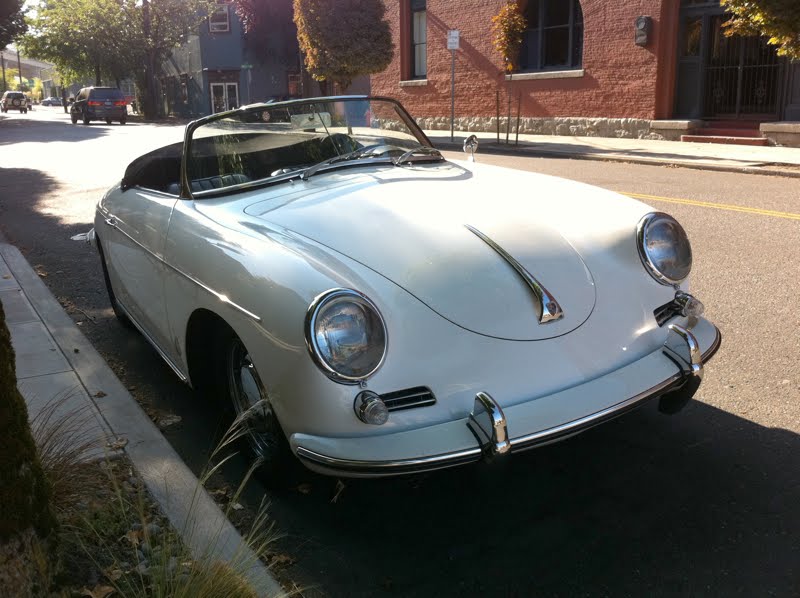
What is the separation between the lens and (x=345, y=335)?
8.23 feet

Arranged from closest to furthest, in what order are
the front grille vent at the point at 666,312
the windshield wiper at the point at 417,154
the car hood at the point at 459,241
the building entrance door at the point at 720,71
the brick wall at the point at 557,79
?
1. the car hood at the point at 459,241
2. the front grille vent at the point at 666,312
3. the windshield wiper at the point at 417,154
4. the building entrance door at the point at 720,71
5. the brick wall at the point at 557,79

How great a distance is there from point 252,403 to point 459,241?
1043 millimetres

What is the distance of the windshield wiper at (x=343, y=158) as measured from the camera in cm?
382

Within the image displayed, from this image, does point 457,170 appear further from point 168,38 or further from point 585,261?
point 168,38

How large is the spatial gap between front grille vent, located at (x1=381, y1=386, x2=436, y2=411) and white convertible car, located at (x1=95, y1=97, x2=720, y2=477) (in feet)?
0.03

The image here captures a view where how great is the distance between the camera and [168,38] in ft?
146

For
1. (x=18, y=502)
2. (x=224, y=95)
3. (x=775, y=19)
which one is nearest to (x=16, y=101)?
(x=224, y=95)

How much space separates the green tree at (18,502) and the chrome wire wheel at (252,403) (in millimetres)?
875

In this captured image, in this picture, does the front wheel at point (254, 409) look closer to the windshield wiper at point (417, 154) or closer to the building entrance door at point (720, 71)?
the windshield wiper at point (417, 154)

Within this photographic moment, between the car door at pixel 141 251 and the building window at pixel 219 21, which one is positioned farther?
the building window at pixel 219 21

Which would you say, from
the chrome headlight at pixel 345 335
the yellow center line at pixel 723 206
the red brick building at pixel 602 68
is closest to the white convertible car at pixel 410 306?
the chrome headlight at pixel 345 335

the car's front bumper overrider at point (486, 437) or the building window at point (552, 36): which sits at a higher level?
the building window at point (552, 36)

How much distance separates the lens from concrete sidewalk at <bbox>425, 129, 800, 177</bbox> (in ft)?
42.3

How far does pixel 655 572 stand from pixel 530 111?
20.7m
